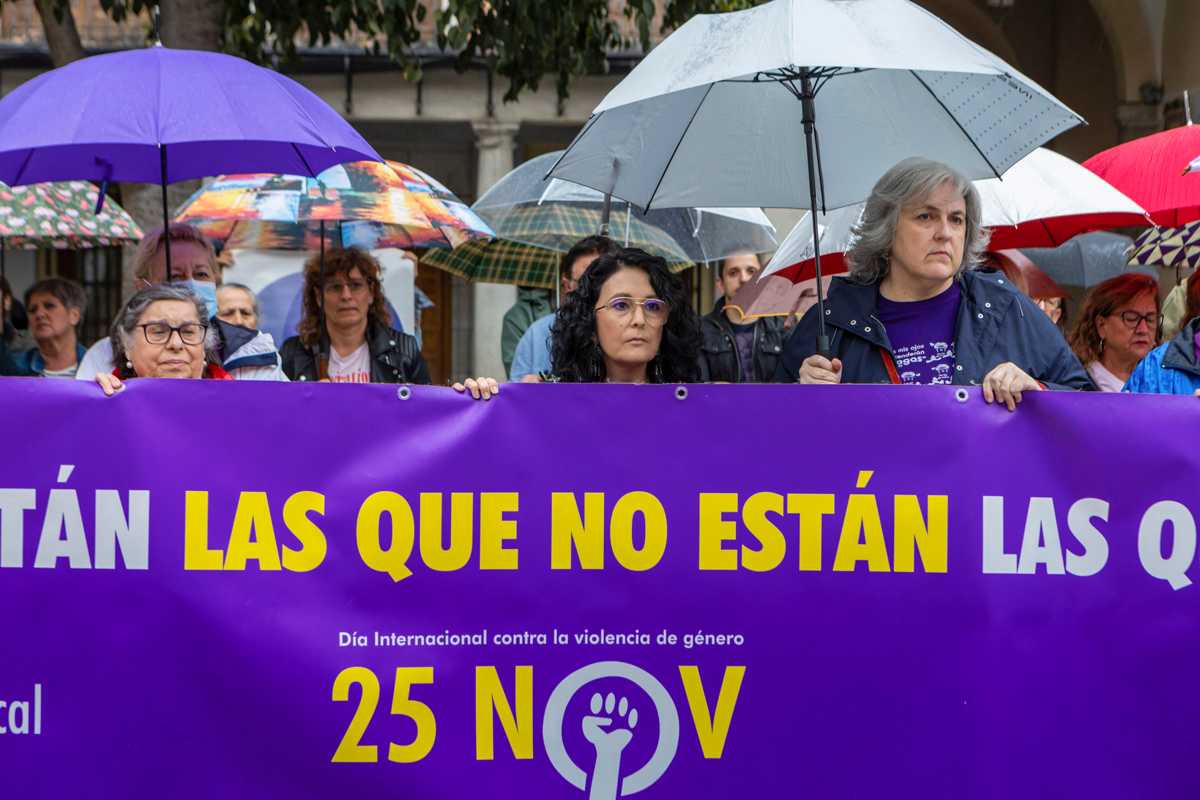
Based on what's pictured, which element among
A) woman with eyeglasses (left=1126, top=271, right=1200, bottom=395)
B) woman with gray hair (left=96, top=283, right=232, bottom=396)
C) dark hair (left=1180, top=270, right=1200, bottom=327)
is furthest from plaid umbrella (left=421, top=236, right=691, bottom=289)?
woman with gray hair (left=96, top=283, right=232, bottom=396)

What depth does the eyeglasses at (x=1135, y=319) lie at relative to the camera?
7090 mm

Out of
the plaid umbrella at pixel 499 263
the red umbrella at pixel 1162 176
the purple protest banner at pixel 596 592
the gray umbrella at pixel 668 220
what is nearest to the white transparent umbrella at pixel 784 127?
the purple protest banner at pixel 596 592

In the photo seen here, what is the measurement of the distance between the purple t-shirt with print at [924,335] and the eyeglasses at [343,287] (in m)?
2.79

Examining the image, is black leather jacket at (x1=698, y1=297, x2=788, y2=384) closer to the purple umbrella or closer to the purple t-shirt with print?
the purple t-shirt with print

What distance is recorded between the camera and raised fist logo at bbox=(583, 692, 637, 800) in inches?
154

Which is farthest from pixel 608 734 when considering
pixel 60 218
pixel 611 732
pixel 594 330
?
pixel 60 218

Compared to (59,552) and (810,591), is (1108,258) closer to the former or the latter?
(810,591)

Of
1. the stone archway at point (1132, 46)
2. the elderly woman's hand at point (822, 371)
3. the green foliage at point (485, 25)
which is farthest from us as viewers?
the stone archway at point (1132, 46)

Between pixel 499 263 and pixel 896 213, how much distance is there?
17.1 ft

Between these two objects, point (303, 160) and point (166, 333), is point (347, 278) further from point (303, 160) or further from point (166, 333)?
point (166, 333)

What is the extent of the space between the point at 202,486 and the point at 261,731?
0.58 metres

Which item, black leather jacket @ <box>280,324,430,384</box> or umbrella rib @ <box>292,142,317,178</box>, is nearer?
umbrella rib @ <box>292,142,317,178</box>

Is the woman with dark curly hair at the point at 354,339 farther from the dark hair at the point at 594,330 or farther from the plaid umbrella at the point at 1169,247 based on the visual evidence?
the plaid umbrella at the point at 1169,247

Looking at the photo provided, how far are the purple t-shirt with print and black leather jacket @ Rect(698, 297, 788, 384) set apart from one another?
0.59 meters
